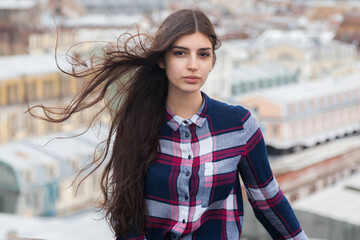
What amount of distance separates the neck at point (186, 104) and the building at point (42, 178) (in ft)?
28.3

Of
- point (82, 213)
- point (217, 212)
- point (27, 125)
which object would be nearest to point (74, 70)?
point (217, 212)

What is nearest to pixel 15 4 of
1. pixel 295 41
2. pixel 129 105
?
pixel 295 41

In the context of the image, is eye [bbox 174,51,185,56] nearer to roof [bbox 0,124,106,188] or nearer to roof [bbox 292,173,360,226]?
roof [bbox 292,173,360,226]

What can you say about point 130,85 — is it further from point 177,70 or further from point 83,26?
point 83,26

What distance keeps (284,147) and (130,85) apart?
14.1m

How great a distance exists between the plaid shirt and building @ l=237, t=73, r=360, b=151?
44.1ft

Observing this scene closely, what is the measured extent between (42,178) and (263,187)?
9.53m

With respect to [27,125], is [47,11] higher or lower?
higher

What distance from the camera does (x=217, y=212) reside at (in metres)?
0.70

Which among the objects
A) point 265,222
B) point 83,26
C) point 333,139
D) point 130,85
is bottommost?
point 333,139

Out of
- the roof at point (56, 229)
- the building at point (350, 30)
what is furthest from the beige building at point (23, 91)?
the building at point (350, 30)

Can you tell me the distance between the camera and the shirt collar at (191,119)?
700 mm

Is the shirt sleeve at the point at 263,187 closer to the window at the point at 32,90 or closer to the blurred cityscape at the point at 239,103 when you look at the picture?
the blurred cityscape at the point at 239,103

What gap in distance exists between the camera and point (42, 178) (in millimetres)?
9953
